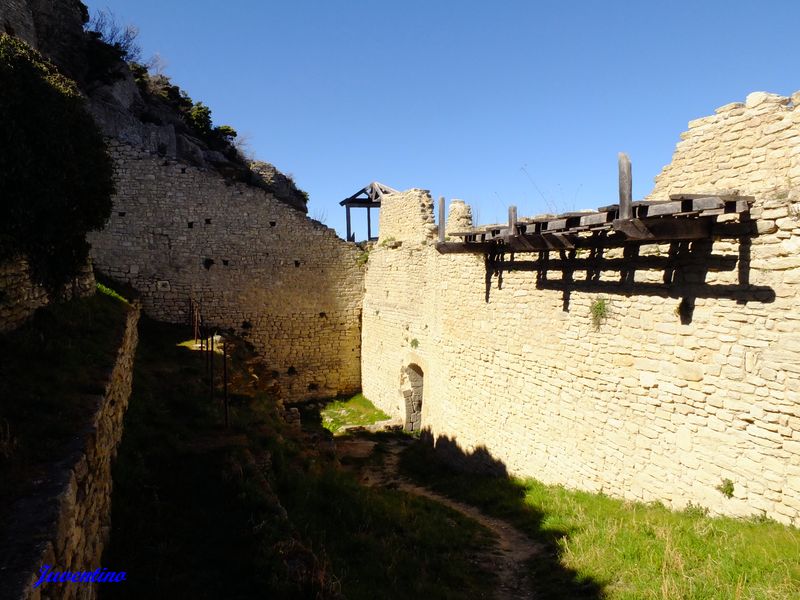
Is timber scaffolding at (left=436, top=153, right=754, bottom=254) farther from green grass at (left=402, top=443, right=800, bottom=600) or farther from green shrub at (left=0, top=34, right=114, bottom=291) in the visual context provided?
green shrub at (left=0, top=34, right=114, bottom=291)

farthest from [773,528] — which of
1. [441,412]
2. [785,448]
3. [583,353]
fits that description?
[441,412]

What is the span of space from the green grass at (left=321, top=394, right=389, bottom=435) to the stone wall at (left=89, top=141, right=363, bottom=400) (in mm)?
660

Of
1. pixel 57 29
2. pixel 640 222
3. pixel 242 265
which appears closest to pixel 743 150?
pixel 640 222

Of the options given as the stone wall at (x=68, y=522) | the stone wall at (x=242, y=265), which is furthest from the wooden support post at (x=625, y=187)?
the stone wall at (x=242, y=265)

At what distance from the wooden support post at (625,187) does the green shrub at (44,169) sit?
7.39m

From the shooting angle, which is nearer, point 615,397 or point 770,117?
point 770,117

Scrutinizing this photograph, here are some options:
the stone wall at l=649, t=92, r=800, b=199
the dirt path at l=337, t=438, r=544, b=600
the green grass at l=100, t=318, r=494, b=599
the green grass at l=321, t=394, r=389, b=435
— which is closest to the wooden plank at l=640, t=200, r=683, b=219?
the stone wall at l=649, t=92, r=800, b=199

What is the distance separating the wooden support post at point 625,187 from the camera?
6.80 meters

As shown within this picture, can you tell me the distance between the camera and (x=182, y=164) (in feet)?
55.6

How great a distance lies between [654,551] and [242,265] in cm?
1475

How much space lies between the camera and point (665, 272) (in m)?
7.41

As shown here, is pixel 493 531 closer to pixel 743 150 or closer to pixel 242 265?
pixel 743 150

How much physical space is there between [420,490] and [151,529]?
7319mm

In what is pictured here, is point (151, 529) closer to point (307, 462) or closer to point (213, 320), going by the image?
point (307, 462)
